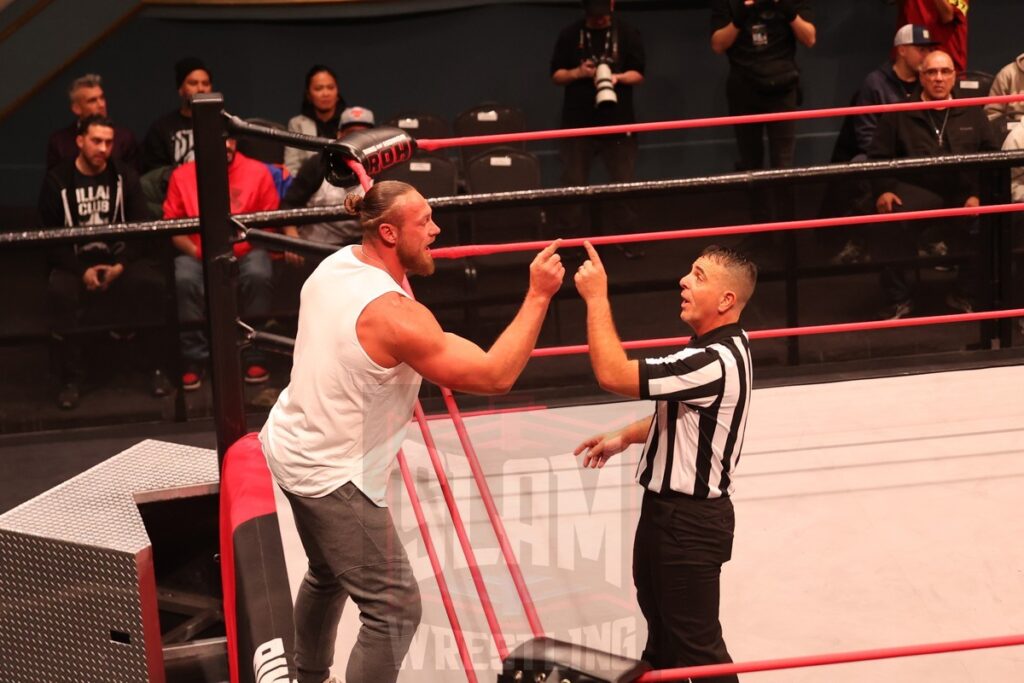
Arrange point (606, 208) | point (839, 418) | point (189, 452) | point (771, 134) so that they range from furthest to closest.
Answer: point (771, 134), point (606, 208), point (839, 418), point (189, 452)

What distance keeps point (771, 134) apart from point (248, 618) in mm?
4666

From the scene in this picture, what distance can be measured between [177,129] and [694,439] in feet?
14.1

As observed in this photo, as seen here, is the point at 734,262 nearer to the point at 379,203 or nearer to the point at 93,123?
the point at 379,203

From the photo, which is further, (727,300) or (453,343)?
(727,300)

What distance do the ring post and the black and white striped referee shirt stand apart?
1.10 m

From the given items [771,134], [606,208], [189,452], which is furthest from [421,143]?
[771,134]

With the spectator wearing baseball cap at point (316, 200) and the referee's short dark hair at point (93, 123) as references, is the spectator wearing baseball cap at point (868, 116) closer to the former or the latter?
the spectator wearing baseball cap at point (316, 200)

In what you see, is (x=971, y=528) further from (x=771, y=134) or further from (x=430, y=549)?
(x=771, y=134)

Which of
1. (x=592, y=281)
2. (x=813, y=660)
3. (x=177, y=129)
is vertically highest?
(x=177, y=129)

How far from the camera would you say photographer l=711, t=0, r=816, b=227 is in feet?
21.9

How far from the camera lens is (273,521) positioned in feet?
9.84

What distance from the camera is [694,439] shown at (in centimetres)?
284

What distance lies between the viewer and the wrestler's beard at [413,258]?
273 centimetres

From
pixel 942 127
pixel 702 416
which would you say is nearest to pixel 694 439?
pixel 702 416
